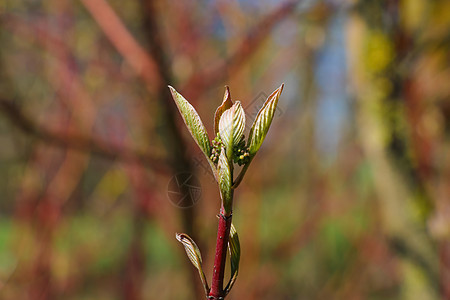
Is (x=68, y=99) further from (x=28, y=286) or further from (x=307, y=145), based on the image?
(x=307, y=145)

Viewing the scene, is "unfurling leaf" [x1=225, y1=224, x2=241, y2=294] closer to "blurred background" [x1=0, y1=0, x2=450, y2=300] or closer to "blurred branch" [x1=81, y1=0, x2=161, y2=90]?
"blurred background" [x1=0, y1=0, x2=450, y2=300]

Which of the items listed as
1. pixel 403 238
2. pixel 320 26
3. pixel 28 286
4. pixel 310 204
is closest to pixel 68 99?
pixel 28 286

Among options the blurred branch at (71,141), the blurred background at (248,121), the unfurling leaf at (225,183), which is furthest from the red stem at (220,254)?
the blurred branch at (71,141)

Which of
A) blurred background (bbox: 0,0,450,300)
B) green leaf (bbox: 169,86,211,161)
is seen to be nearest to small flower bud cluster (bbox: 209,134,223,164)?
green leaf (bbox: 169,86,211,161)

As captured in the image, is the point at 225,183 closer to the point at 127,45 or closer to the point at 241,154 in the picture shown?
the point at 241,154

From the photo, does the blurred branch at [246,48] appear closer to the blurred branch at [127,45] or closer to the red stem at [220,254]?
the blurred branch at [127,45]
